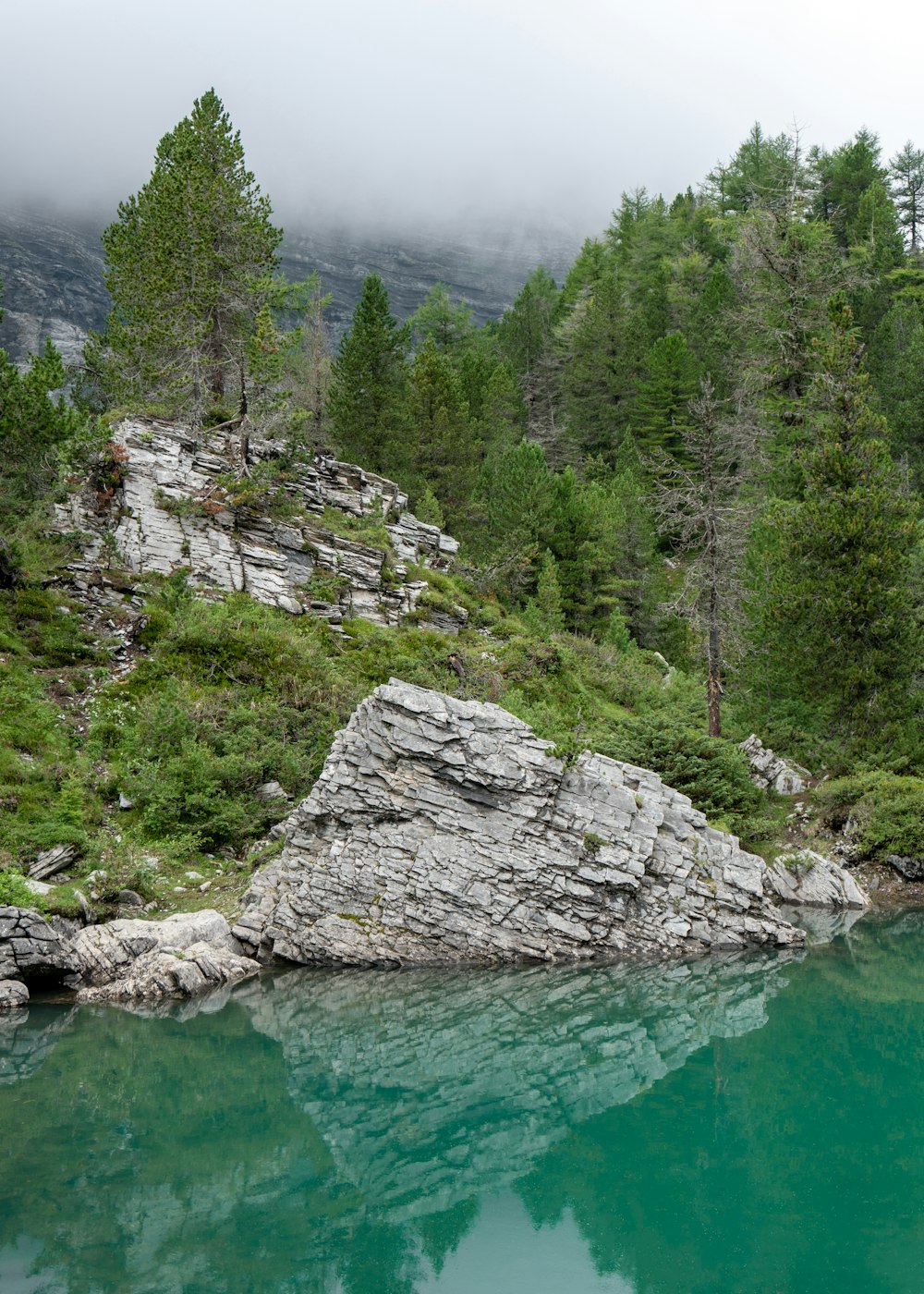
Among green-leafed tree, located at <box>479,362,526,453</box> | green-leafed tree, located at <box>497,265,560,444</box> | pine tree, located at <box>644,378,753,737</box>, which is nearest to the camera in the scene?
pine tree, located at <box>644,378,753,737</box>

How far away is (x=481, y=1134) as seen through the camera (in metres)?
10.9

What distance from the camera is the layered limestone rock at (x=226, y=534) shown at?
90.6 feet

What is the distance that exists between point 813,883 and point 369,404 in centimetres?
2847

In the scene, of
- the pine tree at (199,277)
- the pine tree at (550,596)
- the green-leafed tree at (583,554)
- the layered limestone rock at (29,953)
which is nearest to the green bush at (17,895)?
the layered limestone rock at (29,953)

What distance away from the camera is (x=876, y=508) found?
24141mm

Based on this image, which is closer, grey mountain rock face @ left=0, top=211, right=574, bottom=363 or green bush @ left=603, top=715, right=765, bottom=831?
green bush @ left=603, top=715, right=765, bottom=831

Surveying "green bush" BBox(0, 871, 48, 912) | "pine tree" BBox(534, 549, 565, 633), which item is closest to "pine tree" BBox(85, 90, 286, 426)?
"pine tree" BBox(534, 549, 565, 633)

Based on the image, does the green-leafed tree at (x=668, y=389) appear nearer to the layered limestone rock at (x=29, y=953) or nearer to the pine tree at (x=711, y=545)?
the pine tree at (x=711, y=545)

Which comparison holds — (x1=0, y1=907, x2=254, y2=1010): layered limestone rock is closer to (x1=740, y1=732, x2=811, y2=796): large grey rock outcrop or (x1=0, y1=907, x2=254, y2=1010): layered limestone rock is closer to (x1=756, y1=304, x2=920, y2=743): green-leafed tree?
(x1=740, y1=732, x2=811, y2=796): large grey rock outcrop

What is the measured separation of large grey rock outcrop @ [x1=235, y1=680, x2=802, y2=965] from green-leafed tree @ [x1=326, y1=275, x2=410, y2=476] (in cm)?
2311

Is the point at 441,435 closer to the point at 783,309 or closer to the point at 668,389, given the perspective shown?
the point at 783,309

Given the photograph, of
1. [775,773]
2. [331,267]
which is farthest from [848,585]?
[331,267]

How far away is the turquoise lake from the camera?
8.26 meters

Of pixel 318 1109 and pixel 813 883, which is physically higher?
pixel 813 883
